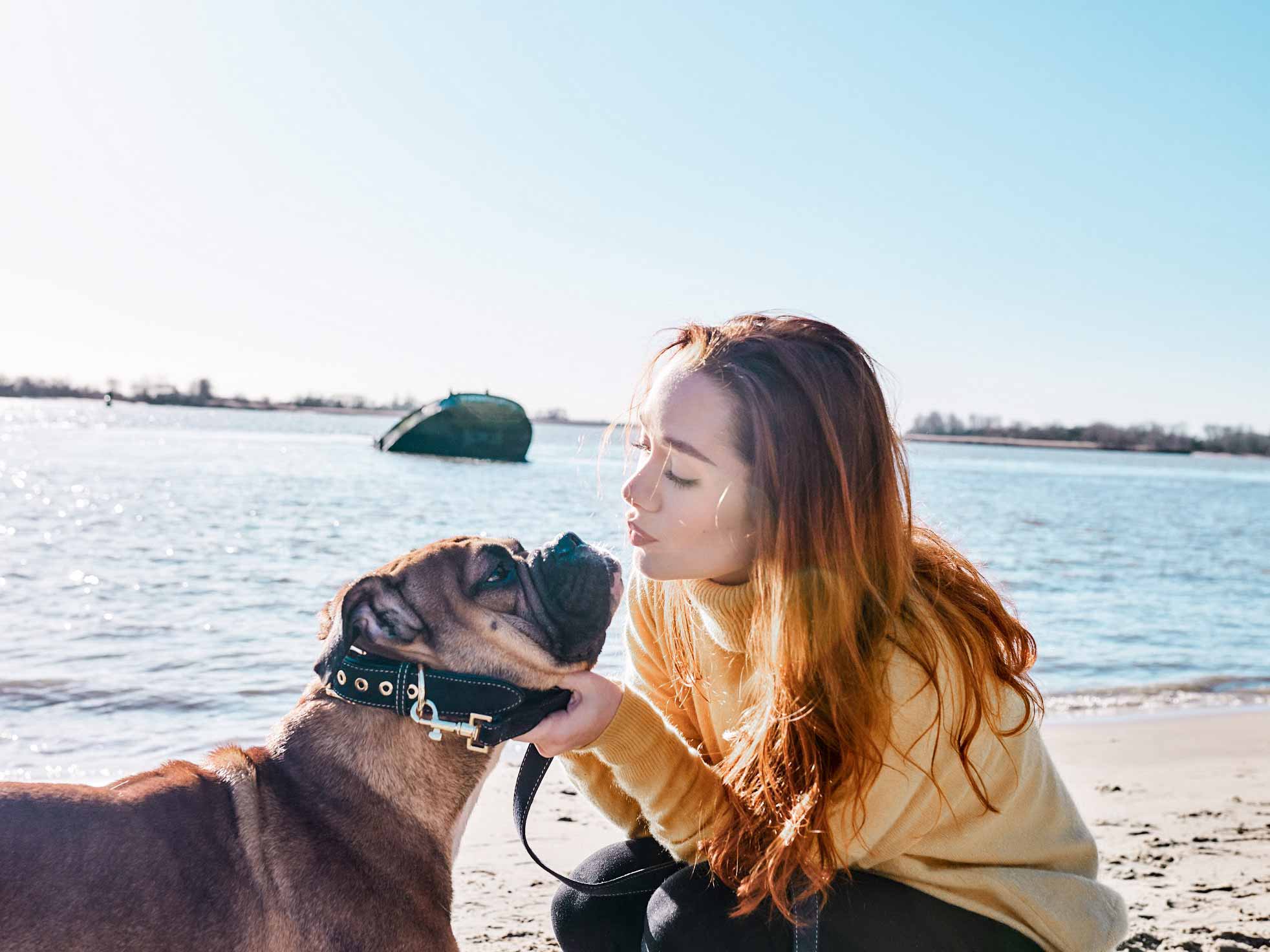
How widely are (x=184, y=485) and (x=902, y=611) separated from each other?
2454 centimetres

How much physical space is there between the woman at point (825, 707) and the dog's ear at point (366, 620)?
20.5 inches

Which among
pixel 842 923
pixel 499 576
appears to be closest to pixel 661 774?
pixel 842 923

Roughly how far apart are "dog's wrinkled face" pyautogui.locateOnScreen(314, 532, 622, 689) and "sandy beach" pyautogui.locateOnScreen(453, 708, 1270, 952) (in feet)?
5.09

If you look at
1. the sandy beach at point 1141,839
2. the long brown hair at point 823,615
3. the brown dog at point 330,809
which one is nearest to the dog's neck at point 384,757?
the brown dog at point 330,809

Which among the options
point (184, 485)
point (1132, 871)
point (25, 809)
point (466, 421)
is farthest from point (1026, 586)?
point (466, 421)

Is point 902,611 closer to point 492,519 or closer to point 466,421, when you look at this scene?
point 492,519

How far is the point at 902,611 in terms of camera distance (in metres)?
3.03

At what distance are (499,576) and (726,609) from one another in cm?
73

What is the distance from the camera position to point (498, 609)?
3.17 m

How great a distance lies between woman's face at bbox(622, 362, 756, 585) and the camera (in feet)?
10.3

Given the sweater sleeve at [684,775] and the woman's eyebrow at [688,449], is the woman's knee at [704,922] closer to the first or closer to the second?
the sweater sleeve at [684,775]

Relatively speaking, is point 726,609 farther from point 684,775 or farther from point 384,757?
point 384,757

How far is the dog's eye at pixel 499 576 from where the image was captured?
3.19 m

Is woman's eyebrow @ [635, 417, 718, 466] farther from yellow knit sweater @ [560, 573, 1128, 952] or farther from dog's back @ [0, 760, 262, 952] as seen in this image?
dog's back @ [0, 760, 262, 952]
